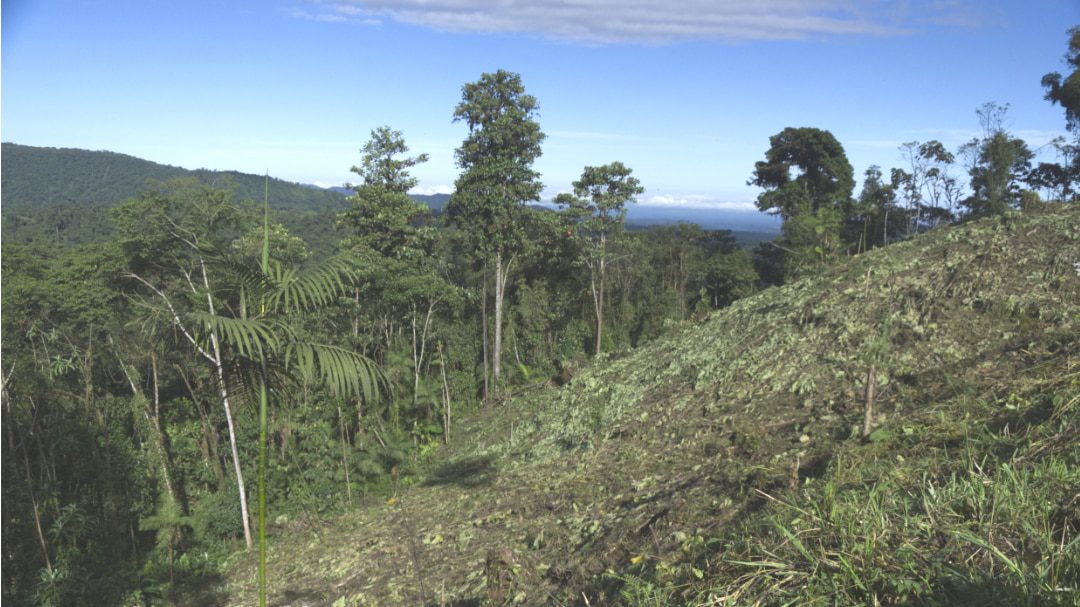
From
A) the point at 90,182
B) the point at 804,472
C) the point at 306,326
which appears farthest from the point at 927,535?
the point at 90,182

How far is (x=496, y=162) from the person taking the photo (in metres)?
12.5

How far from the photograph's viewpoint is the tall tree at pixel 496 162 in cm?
1241

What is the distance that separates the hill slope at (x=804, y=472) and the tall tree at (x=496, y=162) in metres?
6.10

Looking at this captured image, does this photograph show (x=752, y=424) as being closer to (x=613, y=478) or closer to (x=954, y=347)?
(x=613, y=478)

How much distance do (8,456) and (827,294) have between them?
9818 mm

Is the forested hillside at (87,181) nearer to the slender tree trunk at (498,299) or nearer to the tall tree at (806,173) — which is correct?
the tall tree at (806,173)

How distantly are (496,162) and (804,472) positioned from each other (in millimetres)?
10217

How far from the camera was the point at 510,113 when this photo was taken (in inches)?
486

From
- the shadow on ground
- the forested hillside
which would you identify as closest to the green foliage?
the shadow on ground

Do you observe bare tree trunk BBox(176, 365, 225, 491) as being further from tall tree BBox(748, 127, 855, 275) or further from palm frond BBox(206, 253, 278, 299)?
tall tree BBox(748, 127, 855, 275)

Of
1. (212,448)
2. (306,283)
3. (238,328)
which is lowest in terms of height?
(212,448)

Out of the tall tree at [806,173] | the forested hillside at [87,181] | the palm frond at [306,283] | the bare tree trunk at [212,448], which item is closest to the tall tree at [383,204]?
the bare tree trunk at [212,448]

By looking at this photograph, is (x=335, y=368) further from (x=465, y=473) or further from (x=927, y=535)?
(x=465, y=473)

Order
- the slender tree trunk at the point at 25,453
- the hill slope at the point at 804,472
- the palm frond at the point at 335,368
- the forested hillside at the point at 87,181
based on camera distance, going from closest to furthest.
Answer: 1. the hill slope at the point at 804,472
2. the palm frond at the point at 335,368
3. the slender tree trunk at the point at 25,453
4. the forested hillside at the point at 87,181
